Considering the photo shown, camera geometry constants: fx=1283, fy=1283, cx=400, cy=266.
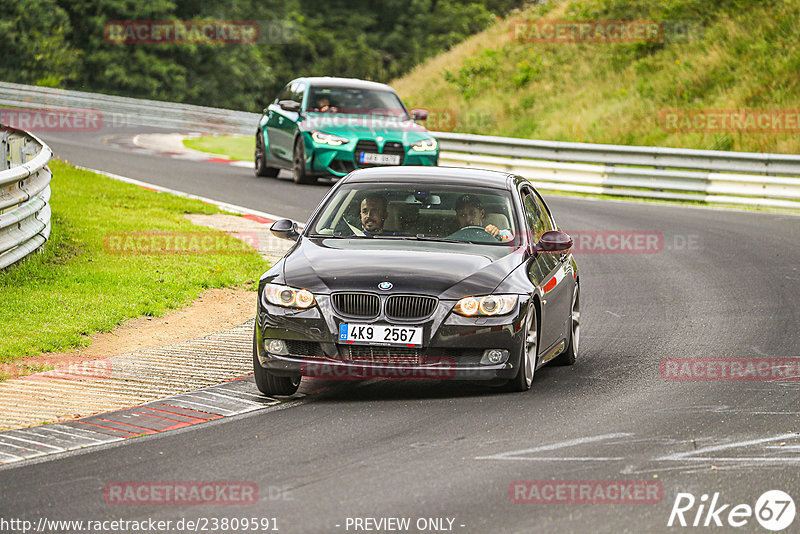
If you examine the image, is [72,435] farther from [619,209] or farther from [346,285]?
[619,209]

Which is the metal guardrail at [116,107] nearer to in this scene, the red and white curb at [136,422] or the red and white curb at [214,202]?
the red and white curb at [214,202]

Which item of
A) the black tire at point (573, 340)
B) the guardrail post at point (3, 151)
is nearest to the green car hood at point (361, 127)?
the guardrail post at point (3, 151)

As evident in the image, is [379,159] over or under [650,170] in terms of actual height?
over

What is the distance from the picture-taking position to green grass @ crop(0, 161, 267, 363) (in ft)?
34.0

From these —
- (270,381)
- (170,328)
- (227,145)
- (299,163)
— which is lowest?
(227,145)

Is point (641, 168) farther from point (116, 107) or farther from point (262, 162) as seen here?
point (116, 107)

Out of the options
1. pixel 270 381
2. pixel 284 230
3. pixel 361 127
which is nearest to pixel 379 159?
pixel 361 127

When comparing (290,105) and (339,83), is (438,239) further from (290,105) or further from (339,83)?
(339,83)

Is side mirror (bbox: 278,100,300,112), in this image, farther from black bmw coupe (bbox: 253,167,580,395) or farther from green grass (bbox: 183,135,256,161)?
black bmw coupe (bbox: 253,167,580,395)

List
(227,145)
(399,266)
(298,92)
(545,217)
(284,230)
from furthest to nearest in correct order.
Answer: (227,145)
(298,92)
(545,217)
(284,230)
(399,266)

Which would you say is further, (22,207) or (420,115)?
(420,115)

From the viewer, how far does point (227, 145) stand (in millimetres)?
33562

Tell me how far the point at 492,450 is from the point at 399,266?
1.83 metres

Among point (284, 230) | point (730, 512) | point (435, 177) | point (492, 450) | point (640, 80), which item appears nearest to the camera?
point (730, 512)
